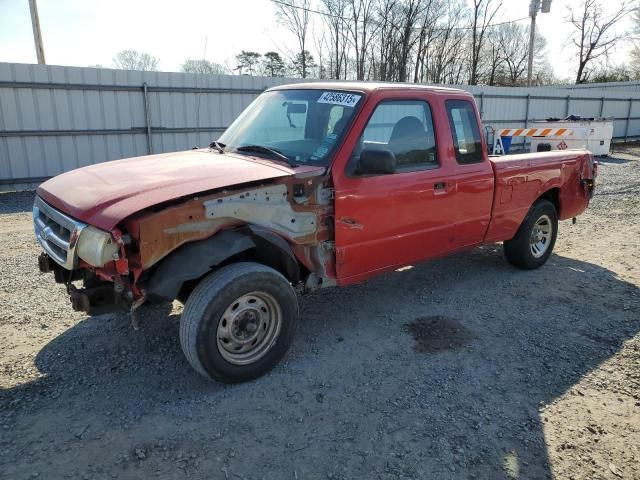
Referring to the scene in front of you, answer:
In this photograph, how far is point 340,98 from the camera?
4047 millimetres

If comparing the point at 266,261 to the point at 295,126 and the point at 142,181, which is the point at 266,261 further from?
the point at 295,126

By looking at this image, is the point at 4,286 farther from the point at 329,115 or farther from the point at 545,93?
the point at 545,93

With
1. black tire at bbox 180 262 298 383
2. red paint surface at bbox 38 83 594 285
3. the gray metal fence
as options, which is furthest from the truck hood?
the gray metal fence

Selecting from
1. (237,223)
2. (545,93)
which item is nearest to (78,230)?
(237,223)

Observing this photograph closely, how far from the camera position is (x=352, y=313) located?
4.72 m

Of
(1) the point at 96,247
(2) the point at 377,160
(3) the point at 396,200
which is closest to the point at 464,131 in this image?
(3) the point at 396,200

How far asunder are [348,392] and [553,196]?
4.12m

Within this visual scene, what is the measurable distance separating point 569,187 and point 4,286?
6.56m

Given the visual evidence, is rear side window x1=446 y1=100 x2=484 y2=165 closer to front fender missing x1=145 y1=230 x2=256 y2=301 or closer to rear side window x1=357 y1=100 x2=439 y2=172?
rear side window x1=357 y1=100 x2=439 y2=172

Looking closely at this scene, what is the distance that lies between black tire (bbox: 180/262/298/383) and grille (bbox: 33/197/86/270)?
785 mm

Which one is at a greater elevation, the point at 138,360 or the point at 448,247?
the point at 448,247

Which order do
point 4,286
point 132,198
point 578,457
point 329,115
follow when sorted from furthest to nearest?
point 4,286, point 329,115, point 132,198, point 578,457

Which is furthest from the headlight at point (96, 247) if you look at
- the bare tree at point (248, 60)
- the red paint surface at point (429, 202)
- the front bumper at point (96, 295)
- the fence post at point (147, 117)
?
the bare tree at point (248, 60)

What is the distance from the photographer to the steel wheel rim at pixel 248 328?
3346 millimetres
